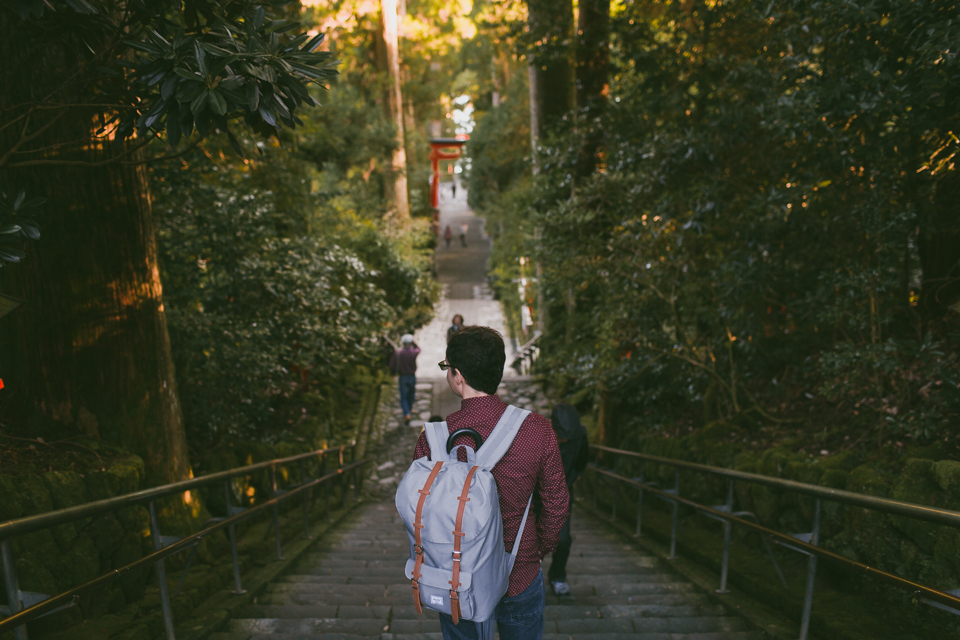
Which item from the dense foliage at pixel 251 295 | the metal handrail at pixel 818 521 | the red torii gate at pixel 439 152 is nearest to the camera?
the metal handrail at pixel 818 521

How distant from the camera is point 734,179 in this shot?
602 centimetres

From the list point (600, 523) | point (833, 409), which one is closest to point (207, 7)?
point (833, 409)

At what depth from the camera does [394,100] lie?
1942cm

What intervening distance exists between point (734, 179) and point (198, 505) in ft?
18.2

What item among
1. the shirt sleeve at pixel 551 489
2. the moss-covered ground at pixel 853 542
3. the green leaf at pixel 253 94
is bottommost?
the moss-covered ground at pixel 853 542

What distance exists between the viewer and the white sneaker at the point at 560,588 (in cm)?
405

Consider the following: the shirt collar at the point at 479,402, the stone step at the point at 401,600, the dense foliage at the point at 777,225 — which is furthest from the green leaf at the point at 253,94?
the dense foliage at the point at 777,225

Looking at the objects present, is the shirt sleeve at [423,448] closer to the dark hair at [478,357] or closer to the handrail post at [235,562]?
the dark hair at [478,357]

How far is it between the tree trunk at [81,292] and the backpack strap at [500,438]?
9.76ft

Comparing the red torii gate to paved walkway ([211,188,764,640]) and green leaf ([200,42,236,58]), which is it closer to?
paved walkway ([211,188,764,640])

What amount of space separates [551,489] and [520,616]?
1.52 ft

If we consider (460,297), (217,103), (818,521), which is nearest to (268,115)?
(217,103)

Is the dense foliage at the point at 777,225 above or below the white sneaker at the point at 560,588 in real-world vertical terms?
above

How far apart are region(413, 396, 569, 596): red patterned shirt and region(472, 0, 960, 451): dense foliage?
2952 millimetres
